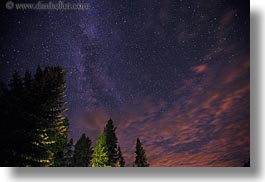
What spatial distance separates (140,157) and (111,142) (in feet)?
1.68

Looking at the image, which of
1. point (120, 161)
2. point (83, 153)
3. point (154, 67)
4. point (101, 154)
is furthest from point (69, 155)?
point (154, 67)

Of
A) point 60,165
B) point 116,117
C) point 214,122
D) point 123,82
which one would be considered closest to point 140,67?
point 123,82

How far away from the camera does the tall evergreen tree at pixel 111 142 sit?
298 inches

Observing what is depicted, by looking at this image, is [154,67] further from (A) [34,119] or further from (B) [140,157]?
(A) [34,119]

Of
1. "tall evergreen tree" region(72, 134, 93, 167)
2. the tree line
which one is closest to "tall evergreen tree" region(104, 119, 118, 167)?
the tree line

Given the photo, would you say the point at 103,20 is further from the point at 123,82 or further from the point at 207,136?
the point at 207,136

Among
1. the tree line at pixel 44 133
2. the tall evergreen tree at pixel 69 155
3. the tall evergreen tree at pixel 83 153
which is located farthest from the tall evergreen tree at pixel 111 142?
the tall evergreen tree at pixel 69 155

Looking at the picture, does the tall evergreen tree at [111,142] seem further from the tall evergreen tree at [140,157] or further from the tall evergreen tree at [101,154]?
the tall evergreen tree at [140,157]

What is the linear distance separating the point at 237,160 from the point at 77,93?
276 centimetres

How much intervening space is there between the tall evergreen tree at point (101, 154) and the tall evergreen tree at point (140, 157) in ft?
1.55

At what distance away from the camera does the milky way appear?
7.66 metres

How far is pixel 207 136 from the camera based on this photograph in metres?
7.69

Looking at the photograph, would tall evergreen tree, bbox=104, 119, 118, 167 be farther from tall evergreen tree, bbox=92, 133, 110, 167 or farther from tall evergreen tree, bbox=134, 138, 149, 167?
tall evergreen tree, bbox=134, 138, 149, 167

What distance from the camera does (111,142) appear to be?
7598mm
